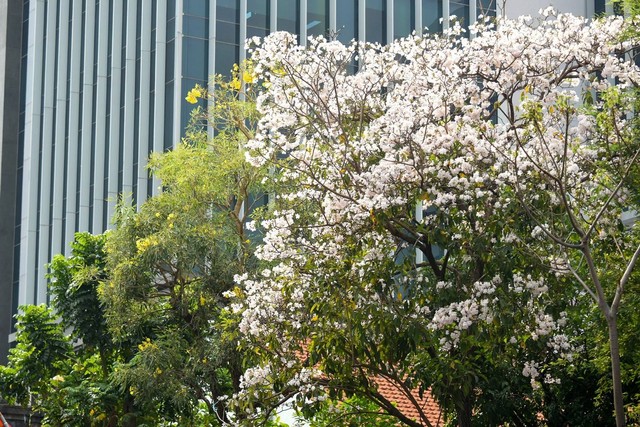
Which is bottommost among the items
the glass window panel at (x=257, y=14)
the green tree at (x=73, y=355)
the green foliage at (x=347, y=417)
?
the green foliage at (x=347, y=417)

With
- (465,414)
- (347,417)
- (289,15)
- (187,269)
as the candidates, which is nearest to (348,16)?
(289,15)

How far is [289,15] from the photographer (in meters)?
45.2

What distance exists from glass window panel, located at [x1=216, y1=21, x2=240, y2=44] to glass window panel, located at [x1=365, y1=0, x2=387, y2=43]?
4.70 m

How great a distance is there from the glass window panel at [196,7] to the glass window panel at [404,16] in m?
6.76

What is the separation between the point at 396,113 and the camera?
1645 centimetres

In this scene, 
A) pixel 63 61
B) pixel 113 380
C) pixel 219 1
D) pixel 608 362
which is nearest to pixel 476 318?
pixel 608 362

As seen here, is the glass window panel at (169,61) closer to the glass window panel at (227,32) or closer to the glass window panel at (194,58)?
the glass window panel at (194,58)

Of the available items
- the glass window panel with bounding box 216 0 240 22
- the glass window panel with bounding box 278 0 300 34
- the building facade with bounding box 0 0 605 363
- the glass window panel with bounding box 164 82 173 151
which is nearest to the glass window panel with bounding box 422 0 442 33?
the building facade with bounding box 0 0 605 363

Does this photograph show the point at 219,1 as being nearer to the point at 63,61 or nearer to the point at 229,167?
the point at 63,61

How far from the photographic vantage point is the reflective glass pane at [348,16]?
151ft

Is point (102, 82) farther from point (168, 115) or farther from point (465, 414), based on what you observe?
point (465, 414)

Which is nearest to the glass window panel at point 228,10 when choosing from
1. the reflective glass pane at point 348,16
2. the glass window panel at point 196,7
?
the glass window panel at point 196,7

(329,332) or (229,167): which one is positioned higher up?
(229,167)

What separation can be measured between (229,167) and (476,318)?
9.50 meters
